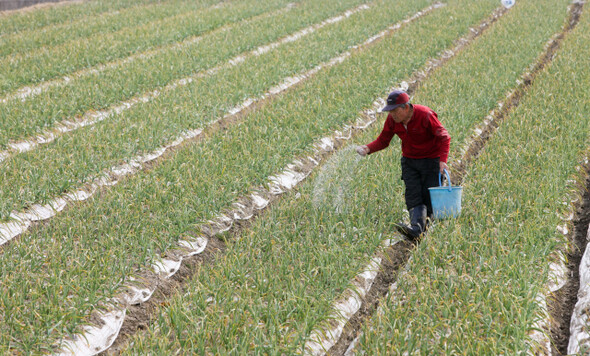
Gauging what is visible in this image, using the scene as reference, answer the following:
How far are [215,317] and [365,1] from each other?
1697 cm

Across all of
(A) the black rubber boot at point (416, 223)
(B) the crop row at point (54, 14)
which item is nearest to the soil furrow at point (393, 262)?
(A) the black rubber boot at point (416, 223)

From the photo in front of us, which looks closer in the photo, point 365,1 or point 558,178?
point 558,178

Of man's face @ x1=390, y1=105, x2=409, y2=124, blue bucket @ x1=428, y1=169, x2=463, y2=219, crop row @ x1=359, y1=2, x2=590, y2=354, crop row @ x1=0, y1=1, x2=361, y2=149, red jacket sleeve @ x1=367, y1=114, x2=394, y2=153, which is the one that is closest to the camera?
crop row @ x1=359, y1=2, x2=590, y2=354

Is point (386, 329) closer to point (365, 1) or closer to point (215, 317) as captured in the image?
point (215, 317)

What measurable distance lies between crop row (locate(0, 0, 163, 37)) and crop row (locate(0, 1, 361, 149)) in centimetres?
482

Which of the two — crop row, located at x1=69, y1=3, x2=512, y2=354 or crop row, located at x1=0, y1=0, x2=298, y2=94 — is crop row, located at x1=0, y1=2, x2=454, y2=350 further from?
crop row, located at x1=0, y1=0, x2=298, y2=94

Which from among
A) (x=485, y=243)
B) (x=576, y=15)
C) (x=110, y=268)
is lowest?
(x=576, y=15)

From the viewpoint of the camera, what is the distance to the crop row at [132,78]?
24.7ft

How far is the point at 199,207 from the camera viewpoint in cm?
500

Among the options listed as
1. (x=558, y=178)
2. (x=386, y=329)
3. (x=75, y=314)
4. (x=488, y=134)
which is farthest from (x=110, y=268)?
(x=488, y=134)

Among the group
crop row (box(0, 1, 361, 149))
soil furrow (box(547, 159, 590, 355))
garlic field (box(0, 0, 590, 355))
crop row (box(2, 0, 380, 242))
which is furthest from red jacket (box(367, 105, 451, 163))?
crop row (box(0, 1, 361, 149))

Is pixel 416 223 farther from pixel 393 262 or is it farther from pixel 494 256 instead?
pixel 494 256

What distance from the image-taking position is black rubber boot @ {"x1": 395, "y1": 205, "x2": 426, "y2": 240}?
467 cm

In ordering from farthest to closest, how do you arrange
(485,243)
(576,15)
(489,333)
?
(576,15) < (485,243) < (489,333)
